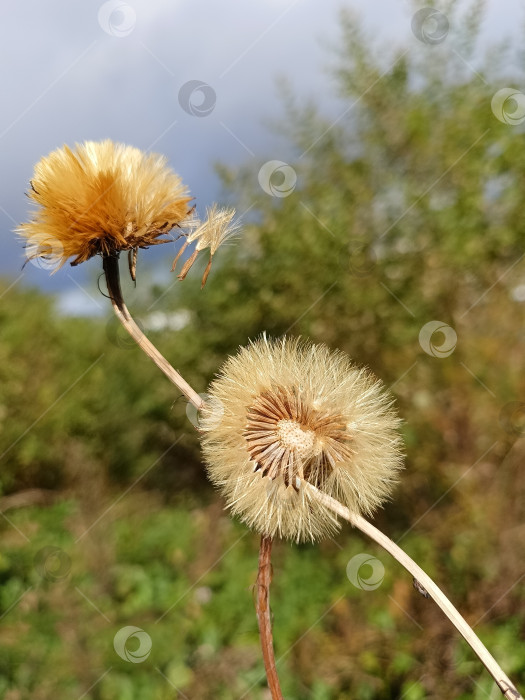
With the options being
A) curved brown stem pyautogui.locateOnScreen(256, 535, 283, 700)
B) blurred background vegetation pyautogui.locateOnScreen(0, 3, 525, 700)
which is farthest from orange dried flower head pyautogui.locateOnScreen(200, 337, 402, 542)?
blurred background vegetation pyautogui.locateOnScreen(0, 3, 525, 700)

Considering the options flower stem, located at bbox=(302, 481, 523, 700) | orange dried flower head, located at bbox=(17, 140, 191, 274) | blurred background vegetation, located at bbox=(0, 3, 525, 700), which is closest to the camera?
flower stem, located at bbox=(302, 481, 523, 700)

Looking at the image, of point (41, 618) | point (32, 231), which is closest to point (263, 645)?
point (32, 231)

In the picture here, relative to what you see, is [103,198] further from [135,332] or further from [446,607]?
[446,607]

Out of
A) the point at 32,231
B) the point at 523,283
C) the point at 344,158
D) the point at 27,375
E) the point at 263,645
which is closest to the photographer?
the point at 263,645

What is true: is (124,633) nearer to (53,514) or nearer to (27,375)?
(53,514)

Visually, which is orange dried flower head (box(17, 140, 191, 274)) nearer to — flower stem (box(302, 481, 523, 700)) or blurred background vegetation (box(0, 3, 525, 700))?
flower stem (box(302, 481, 523, 700))

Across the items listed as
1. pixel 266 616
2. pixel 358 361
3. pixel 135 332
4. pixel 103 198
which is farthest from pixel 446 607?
pixel 358 361
